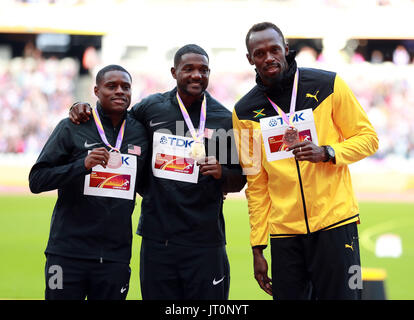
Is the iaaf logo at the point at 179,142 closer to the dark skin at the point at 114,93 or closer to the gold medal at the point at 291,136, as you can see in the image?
the dark skin at the point at 114,93

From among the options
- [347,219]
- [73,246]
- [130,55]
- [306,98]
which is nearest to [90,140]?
[73,246]

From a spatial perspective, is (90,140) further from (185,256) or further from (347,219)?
(347,219)

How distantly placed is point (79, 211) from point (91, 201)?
97 mm

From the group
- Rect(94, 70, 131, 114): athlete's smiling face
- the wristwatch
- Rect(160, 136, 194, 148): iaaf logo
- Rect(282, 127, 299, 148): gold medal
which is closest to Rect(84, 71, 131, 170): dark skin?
Rect(94, 70, 131, 114): athlete's smiling face

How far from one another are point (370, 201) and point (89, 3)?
12.1 meters

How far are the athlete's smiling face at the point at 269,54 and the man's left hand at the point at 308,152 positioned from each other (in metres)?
0.49

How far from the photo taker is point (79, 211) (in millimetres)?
3756

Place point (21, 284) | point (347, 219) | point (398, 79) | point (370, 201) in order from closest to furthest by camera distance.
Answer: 1. point (347, 219)
2. point (21, 284)
3. point (370, 201)
4. point (398, 79)

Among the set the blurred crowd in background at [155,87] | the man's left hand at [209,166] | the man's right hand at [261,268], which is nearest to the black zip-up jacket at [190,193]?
the man's left hand at [209,166]

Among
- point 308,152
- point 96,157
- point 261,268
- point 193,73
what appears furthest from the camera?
point 193,73

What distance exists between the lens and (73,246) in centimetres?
369

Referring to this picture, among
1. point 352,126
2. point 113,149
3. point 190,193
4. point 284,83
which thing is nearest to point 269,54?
point 284,83

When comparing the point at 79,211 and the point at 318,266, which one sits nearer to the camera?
the point at 318,266

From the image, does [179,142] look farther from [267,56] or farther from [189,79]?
[267,56]
